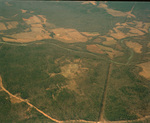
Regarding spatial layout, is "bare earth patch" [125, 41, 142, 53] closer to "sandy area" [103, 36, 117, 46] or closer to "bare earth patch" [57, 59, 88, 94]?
"sandy area" [103, 36, 117, 46]

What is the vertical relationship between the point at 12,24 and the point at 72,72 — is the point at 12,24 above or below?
above

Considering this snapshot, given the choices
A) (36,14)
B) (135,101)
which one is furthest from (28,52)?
(36,14)

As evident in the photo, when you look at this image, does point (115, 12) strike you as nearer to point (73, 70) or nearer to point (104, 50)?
point (104, 50)

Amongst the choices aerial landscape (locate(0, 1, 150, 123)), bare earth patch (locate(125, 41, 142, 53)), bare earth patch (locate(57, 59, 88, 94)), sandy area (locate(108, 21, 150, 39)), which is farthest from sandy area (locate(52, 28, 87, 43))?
bare earth patch (locate(57, 59, 88, 94))

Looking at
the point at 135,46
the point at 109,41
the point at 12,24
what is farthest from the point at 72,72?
the point at 12,24

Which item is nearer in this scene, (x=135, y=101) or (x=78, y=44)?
(x=135, y=101)

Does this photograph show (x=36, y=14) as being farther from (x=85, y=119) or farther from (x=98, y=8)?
(x=85, y=119)

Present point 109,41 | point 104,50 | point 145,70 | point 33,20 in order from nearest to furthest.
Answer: point 145,70, point 104,50, point 109,41, point 33,20

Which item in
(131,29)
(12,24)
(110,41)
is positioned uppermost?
(12,24)
